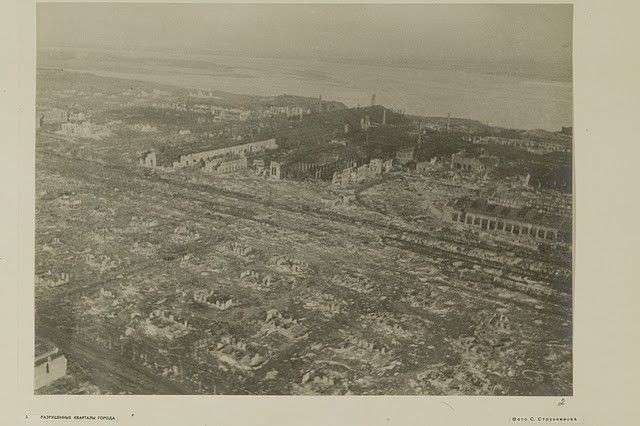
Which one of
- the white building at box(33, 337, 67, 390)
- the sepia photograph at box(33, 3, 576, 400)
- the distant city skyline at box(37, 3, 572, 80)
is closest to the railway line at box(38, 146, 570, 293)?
the sepia photograph at box(33, 3, 576, 400)

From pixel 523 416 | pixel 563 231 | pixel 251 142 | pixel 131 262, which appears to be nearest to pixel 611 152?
pixel 563 231

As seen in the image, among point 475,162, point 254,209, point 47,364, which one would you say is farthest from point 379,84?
point 47,364

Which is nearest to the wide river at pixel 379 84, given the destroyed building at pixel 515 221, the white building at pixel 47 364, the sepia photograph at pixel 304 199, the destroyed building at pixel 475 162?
the sepia photograph at pixel 304 199

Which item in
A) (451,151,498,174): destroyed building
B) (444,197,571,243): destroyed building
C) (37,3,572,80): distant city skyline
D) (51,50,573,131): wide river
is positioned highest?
(37,3,572,80): distant city skyline

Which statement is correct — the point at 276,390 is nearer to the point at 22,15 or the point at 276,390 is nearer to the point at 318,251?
the point at 318,251

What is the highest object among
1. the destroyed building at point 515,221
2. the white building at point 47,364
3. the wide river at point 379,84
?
the wide river at point 379,84

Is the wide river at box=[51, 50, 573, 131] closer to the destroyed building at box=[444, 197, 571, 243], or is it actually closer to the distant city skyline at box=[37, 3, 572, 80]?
the distant city skyline at box=[37, 3, 572, 80]

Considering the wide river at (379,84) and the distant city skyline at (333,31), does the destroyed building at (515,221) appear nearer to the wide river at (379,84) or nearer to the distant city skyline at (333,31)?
the wide river at (379,84)
